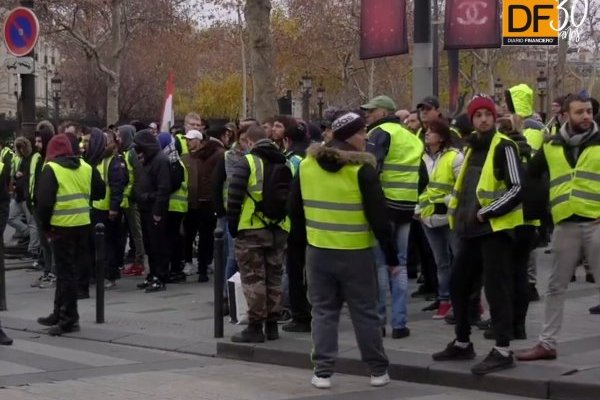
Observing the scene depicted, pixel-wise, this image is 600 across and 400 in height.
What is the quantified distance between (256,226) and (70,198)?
2624 millimetres

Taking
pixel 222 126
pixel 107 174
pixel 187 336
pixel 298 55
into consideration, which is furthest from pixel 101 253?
pixel 298 55

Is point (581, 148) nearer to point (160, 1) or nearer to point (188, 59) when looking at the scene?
point (160, 1)

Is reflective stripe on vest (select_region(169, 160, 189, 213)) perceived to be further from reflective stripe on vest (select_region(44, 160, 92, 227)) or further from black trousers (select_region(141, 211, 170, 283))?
reflective stripe on vest (select_region(44, 160, 92, 227))

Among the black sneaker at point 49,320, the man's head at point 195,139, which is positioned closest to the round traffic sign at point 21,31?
the man's head at point 195,139

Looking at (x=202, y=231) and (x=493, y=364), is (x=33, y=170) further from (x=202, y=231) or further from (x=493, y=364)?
(x=493, y=364)

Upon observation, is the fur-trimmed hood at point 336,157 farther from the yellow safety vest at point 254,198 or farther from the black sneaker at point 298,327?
the black sneaker at point 298,327

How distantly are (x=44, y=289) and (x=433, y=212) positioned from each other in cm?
715

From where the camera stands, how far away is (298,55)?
6794 centimetres

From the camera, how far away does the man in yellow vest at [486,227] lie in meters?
9.14

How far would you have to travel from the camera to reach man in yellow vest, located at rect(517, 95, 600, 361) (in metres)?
9.00

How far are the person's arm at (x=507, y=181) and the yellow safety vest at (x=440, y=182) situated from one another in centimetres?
193

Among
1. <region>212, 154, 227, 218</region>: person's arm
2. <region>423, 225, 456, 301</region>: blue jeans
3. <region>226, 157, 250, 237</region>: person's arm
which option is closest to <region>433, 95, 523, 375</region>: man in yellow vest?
<region>423, 225, 456, 301</region>: blue jeans

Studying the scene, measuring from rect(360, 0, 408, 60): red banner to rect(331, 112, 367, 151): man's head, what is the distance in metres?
6.15

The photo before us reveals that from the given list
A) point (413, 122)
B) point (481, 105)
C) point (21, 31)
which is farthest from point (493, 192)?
point (21, 31)
